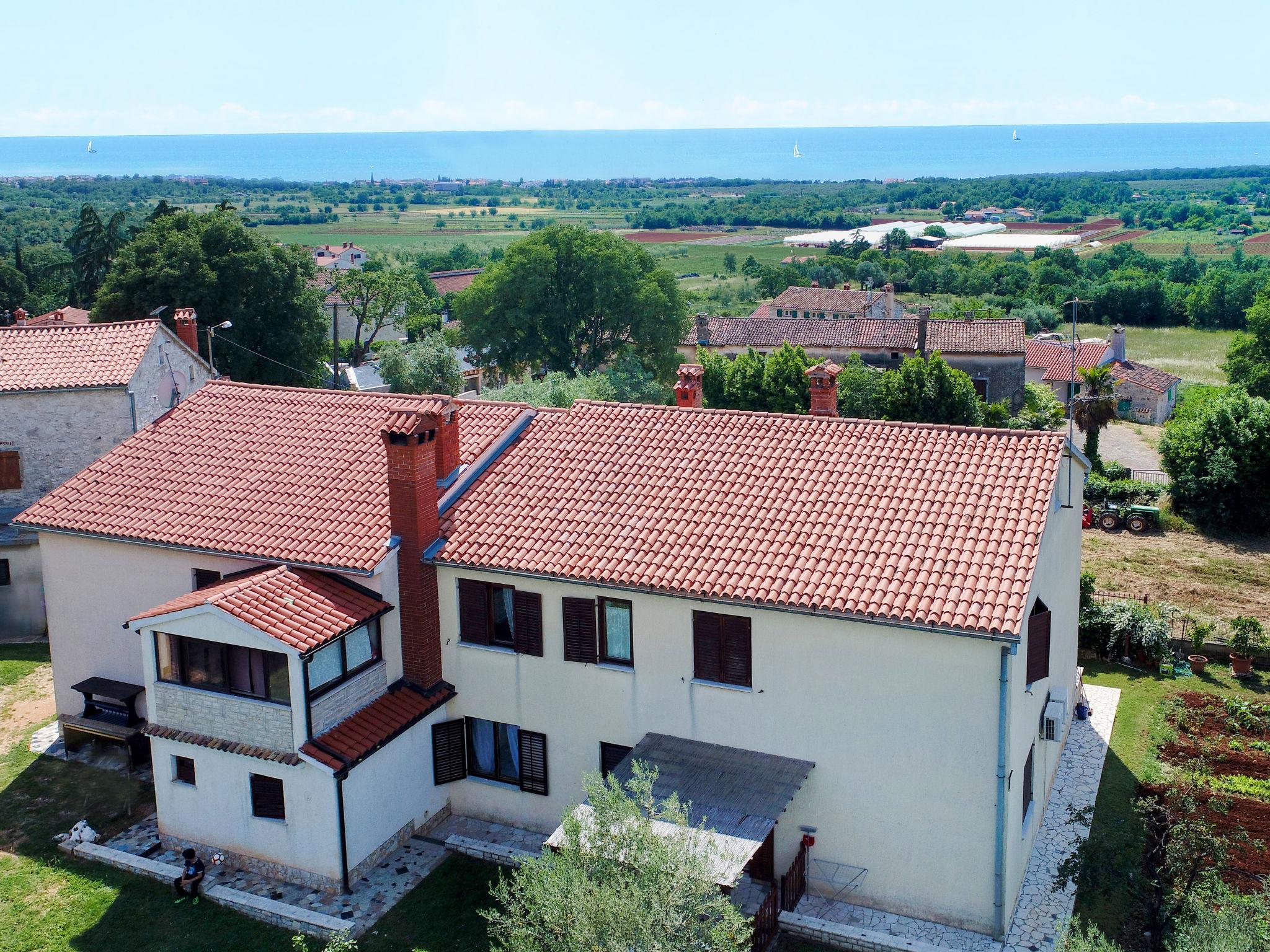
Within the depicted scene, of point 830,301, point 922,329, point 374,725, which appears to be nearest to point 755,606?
point 374,725

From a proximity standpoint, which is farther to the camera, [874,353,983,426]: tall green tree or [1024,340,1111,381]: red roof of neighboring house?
[1024,340,1111,381]: red roof of neighboring house

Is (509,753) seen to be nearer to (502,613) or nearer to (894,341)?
(502,613)

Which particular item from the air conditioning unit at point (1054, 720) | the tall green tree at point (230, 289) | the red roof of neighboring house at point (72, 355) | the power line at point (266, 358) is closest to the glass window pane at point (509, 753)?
the air conditioning unit at point (1054, 720)

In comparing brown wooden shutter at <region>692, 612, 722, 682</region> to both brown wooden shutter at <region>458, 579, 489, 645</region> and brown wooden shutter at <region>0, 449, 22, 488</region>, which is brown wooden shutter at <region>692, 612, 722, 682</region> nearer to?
brown wooden shutter at <region>458, 579, 489, 645</region>

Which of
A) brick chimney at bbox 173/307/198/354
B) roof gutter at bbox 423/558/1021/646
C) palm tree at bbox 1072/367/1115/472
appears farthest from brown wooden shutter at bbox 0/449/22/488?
palm tree at bbox 1072/367/1115/472

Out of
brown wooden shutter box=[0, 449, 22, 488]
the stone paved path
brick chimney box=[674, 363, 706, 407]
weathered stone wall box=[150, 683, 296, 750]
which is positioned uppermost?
brick chimney box=[674, 363, 706, 407]
